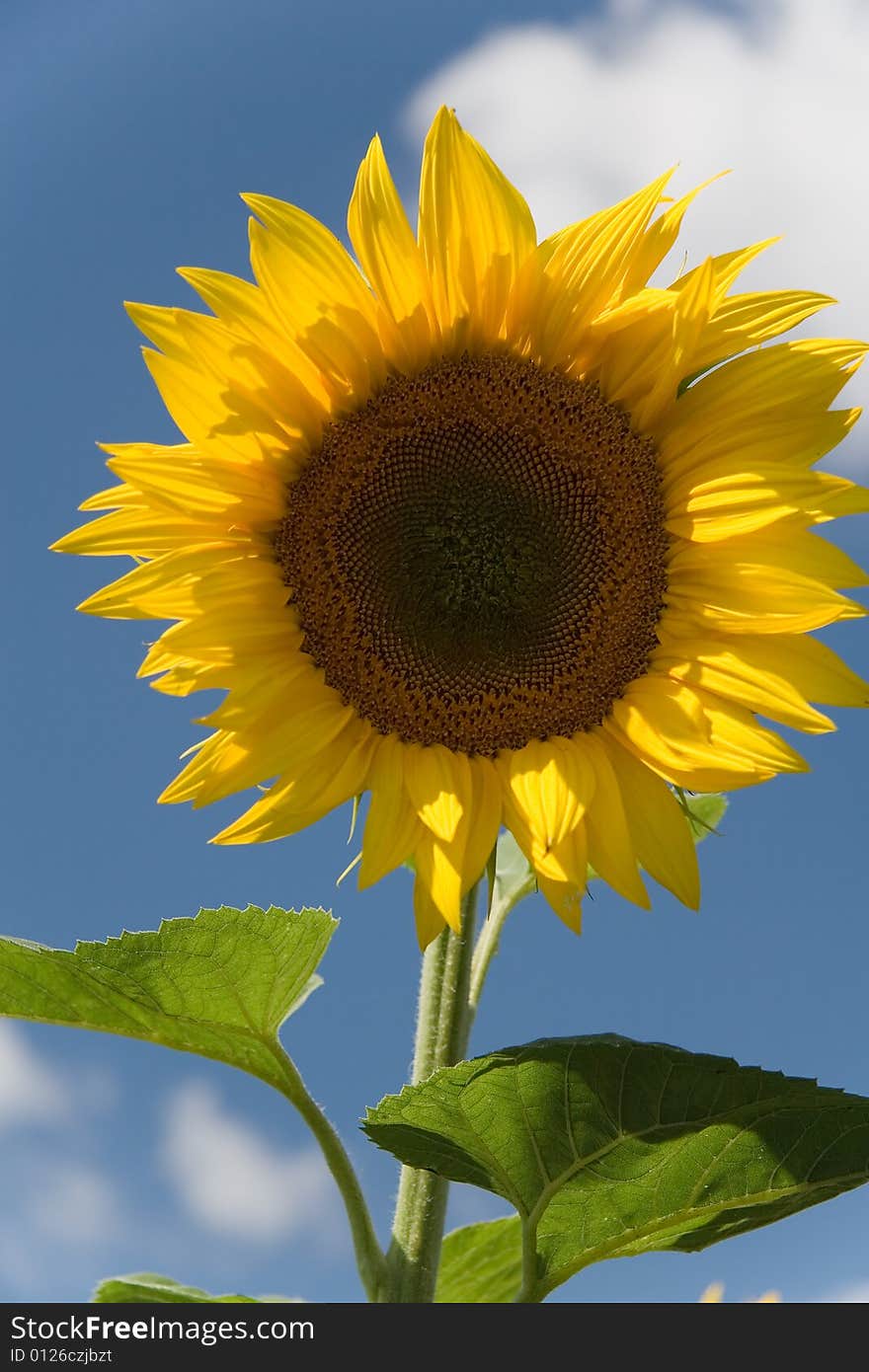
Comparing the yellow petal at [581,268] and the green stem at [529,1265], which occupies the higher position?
the yellow petal at [581,268]

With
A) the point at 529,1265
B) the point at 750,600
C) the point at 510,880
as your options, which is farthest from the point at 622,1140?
the point at 750,600

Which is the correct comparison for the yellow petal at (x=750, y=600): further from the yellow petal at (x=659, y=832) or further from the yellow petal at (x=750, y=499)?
the yellow petal at (x=659, y=832)

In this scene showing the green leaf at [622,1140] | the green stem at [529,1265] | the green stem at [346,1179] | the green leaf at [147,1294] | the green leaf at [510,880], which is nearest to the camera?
the green leaf at [622,1140]

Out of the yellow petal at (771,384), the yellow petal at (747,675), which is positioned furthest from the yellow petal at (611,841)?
the yellow petal at (771,384)
